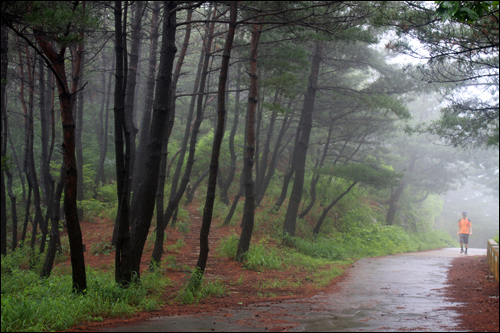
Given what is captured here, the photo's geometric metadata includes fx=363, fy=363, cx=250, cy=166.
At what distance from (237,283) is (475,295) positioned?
492cm

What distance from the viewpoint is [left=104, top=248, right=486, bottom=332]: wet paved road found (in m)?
4.54

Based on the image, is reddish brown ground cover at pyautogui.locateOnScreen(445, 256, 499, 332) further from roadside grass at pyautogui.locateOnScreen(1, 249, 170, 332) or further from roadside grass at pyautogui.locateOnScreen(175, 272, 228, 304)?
roadside grass at pyautogui.locateOnScreen(1, 249, 170, 332)

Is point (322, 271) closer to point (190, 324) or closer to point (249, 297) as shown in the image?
point (249, 297)

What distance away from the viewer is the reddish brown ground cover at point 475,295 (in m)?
5.06

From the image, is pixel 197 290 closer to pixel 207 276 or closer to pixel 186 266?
pixel 207 276

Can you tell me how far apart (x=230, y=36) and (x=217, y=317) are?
16.6 feet

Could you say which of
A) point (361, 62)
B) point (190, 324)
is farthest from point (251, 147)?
point (361, 62)

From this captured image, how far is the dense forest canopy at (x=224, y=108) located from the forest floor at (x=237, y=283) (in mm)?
707

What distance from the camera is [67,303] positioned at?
473 centimetres

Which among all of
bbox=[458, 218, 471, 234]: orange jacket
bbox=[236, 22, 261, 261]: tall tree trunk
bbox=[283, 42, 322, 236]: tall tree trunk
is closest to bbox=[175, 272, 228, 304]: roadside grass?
bbox=[236, 22, 261, 261]: tall tree trunk

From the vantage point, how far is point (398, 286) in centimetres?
838

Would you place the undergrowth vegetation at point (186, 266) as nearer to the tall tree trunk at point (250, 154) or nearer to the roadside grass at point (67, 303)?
the roadside grass at point (67, 303)

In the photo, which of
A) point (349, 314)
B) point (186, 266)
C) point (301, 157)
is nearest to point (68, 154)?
point (349, 314)

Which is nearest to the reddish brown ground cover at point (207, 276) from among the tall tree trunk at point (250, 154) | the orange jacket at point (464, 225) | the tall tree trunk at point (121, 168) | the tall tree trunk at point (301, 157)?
the tall tree trunk at point (250, 154)
